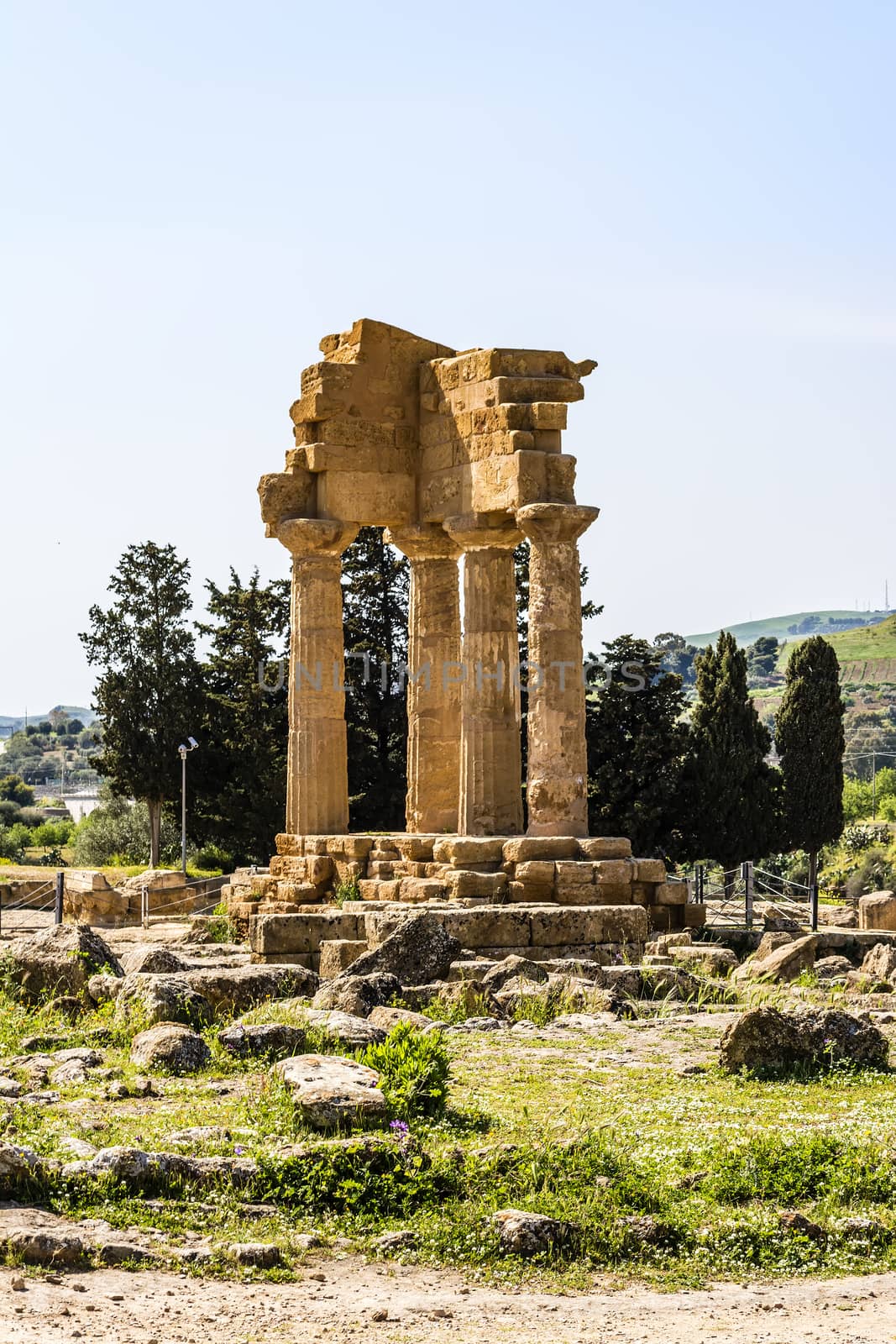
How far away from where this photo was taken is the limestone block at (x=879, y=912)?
28.4 meters

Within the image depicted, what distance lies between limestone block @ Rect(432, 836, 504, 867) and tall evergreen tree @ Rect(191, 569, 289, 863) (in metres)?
18.3

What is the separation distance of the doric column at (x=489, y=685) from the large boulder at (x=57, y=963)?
24.6 feet

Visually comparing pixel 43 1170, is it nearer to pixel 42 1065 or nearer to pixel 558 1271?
pixel 558 1271

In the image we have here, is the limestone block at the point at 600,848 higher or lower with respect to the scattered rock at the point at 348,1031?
higher

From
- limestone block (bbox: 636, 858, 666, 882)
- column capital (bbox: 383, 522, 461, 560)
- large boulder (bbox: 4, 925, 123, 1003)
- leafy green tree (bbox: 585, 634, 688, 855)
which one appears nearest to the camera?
large boulder (bbox: 4, 925, 123, 1003)

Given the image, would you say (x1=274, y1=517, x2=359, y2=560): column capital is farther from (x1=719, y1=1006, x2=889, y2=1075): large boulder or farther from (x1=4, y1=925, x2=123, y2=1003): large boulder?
(x1=719, y1=1006, x2=889, y2=1075): large boulder

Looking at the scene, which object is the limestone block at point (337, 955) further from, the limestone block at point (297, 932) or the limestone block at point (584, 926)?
the limestone block at point (584, 926)

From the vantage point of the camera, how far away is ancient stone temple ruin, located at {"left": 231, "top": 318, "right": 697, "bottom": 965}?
2056cm

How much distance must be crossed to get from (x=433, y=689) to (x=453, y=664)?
0.47 metres

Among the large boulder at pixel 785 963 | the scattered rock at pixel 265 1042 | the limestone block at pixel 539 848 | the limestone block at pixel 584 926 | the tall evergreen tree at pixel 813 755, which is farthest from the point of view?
the tall evergreen tree at pixel 813 755

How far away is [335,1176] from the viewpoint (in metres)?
8.54

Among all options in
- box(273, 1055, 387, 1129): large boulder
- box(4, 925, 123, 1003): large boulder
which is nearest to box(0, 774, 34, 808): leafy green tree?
box(4, 925, 123, 1003): large boulder

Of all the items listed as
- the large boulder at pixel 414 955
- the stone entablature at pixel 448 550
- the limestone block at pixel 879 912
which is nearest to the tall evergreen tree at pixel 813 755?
the limestone block at pixel 879 912

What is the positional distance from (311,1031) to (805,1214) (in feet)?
15.1
